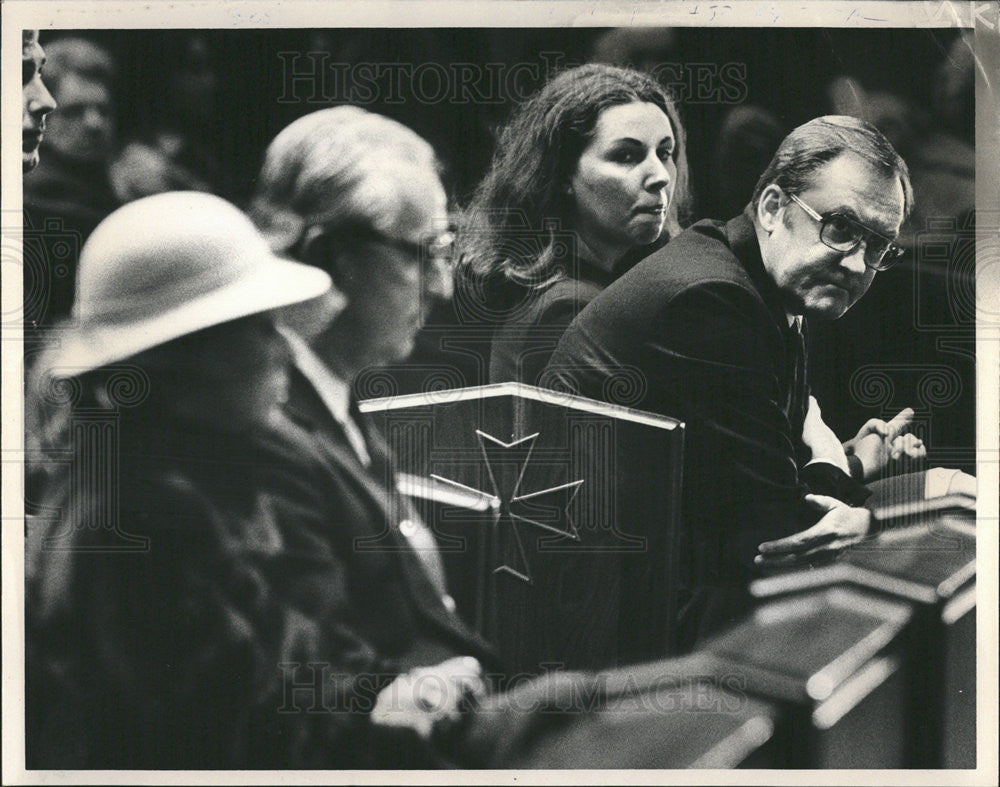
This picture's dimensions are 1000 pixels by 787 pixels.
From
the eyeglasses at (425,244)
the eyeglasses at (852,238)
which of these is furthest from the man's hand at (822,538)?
the eyeglasses at (425,244)

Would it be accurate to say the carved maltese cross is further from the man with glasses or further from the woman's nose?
the woman's nose

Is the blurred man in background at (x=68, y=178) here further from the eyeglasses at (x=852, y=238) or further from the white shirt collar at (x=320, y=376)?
the eyeglasses at (x=852, y=238)

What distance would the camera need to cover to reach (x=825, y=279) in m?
2.35

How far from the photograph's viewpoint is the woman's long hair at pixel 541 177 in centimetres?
232

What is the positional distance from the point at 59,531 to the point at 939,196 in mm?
2719

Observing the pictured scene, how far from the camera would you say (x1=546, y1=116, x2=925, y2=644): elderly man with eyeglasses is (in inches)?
90.4

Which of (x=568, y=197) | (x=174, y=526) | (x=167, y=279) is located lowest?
(x=174, y=526)

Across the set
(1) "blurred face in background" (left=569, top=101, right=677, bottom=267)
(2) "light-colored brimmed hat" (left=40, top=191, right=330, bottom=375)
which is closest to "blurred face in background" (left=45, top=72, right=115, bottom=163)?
(2) "light-colored brimmed hat" (left=40, top=191, right=330, bottom=375)

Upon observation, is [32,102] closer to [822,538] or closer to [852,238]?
[852,238]

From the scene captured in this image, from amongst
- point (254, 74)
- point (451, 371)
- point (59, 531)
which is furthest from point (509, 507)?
point (254, 74)

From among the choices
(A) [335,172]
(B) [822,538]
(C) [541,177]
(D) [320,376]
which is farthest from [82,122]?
(B) [822,538]

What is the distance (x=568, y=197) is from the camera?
234cm

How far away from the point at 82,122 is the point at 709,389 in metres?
1.95

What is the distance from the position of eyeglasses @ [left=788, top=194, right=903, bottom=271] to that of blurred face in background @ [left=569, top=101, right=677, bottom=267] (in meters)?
0.39
